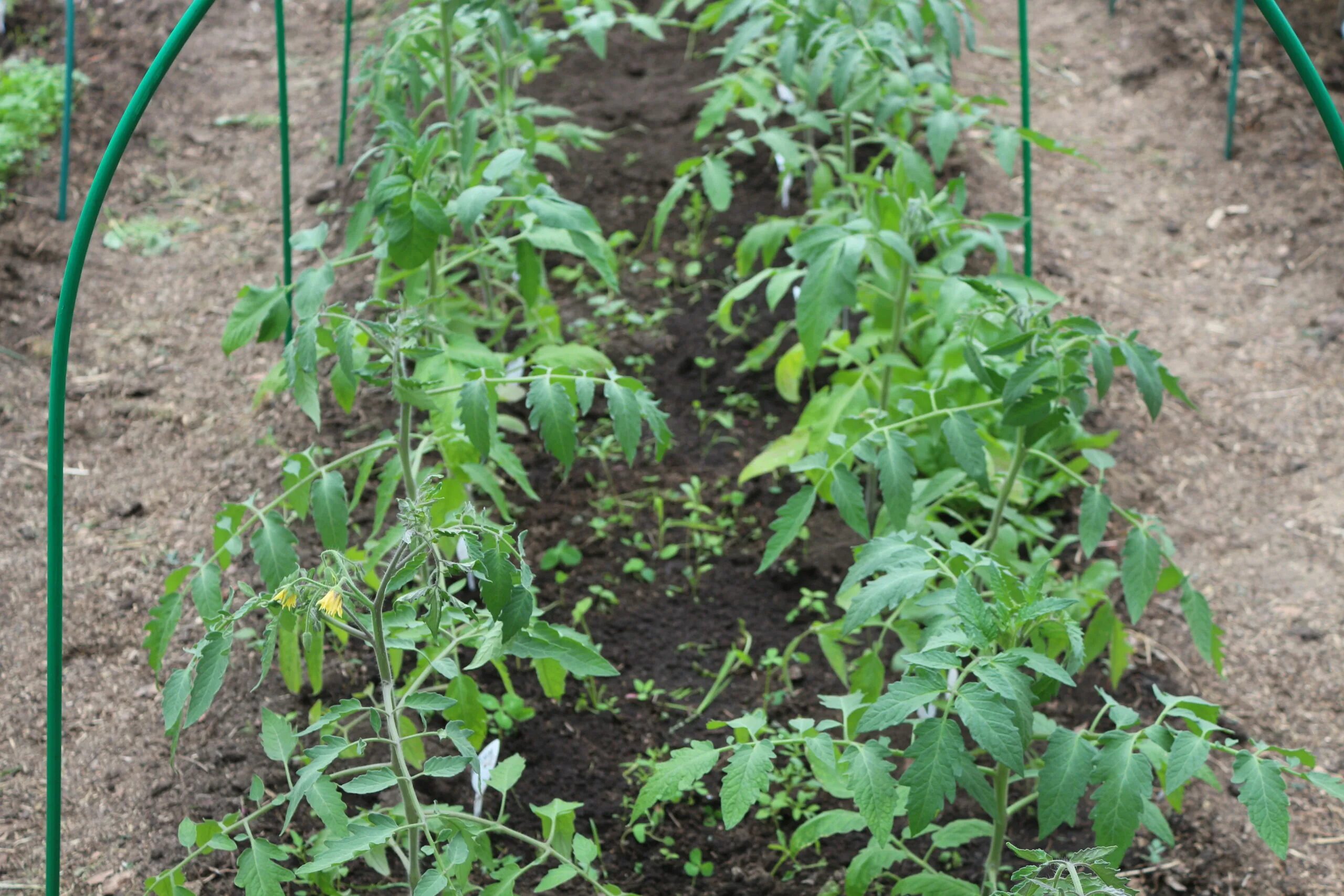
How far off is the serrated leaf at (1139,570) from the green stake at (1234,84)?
281cm

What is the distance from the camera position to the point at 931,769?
161cm

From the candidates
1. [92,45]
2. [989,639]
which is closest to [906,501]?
[989,639]

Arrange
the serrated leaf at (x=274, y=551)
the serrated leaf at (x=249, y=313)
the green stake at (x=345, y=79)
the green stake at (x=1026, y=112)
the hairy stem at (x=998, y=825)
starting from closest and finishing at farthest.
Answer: the hairy stem at (x=998, y=825) → the serrated leaf at (x=274, y=551) → the serrated leaf at (x=249, y=313) → the green stake at (x=1026, y=112) → the green stake at (x=345, y=79)

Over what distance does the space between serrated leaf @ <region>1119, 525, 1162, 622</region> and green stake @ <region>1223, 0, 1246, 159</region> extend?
9.22 feet

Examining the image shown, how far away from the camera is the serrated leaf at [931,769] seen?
160 centimetres

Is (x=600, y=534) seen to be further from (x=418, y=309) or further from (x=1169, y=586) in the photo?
(x=1169, y=586)

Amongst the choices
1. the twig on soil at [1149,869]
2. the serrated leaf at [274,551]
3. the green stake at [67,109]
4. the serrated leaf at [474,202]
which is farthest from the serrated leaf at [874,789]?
the green stake at [67,109]

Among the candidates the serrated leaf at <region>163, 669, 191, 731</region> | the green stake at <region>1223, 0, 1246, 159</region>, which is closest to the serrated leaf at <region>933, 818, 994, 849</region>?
the serrated leaf at <region>163, 669, 191, 731</region>

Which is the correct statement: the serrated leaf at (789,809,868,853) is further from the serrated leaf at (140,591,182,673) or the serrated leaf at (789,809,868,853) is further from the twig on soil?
the serrated leaf at (140,591,182,673)

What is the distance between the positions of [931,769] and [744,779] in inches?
10.5

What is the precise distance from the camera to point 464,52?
14.0 ft

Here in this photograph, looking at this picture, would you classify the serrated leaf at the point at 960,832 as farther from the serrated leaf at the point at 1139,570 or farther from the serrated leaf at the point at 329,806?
the serrated leaf at the point at 329,806

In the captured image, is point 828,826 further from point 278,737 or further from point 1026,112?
point 1026,112

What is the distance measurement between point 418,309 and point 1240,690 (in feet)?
6.94
